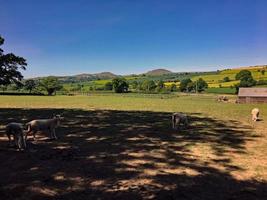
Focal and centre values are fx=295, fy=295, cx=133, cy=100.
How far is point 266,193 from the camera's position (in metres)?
8.12

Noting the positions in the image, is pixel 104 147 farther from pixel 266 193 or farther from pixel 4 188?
pixel 266 193

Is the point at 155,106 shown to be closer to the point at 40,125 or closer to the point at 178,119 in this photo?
the point at 178,119

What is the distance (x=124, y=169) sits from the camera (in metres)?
9.97

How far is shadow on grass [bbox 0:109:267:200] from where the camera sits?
26.0 feet

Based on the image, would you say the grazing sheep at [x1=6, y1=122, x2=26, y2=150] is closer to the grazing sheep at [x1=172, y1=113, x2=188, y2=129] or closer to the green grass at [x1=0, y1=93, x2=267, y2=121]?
the grazing sheep at [x1=172, y1=113, x2=188, y2=129]

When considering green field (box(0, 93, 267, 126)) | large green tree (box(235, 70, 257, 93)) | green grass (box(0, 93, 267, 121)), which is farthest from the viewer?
large green tree (box(235, 70, 257, 93))

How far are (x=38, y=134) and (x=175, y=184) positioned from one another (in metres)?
9.92

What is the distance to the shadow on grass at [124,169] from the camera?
7.93 m

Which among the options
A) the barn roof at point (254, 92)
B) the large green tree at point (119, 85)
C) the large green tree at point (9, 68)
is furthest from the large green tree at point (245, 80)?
the large green tree at point (9, 68)

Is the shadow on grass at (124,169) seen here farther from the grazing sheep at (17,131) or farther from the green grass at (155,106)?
the green grass at (155,106)

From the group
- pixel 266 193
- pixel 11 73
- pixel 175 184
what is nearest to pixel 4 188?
pixel 175 184

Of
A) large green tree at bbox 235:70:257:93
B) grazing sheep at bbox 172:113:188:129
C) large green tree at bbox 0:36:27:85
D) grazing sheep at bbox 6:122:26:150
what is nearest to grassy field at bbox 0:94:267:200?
grazing sheep at bbox 6:122:26:150

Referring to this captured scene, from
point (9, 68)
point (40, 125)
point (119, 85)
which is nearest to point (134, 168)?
point (40, 125)

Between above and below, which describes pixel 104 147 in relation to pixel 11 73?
below
